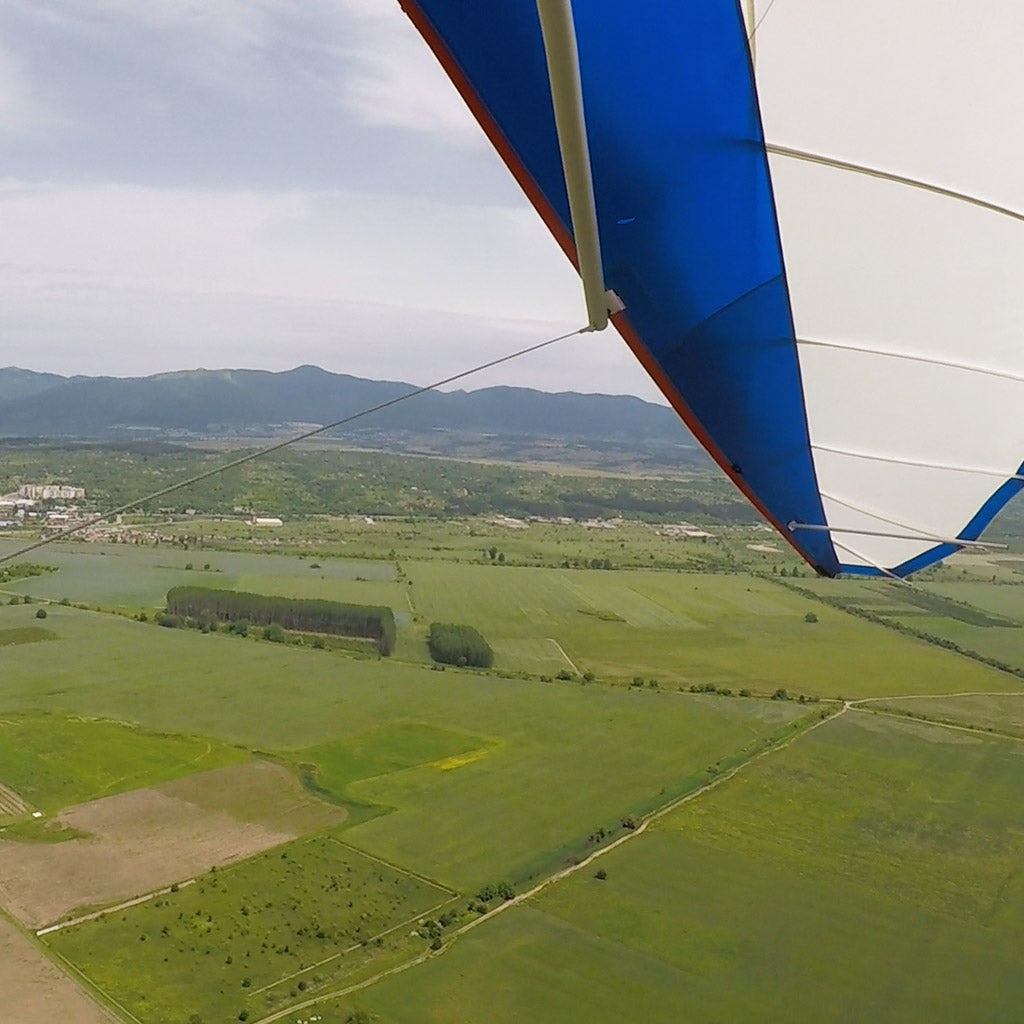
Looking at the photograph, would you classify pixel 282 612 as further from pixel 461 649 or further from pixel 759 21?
pixel 759 21

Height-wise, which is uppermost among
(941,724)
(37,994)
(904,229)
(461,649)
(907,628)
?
(904,229)

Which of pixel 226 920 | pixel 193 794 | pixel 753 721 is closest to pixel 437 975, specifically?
pixel 226 920

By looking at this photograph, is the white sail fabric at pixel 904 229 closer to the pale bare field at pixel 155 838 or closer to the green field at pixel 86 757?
the pale bare field at pixel 155 838

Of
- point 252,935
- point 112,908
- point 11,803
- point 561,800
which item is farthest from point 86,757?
point 561,800

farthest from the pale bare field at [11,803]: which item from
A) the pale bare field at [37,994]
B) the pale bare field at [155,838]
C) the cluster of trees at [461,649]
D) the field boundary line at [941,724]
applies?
the field boundary line at [941,724]

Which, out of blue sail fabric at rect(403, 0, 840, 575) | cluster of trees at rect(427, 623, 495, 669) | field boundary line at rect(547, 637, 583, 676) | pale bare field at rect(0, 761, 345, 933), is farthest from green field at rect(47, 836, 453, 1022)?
field boundary line at rect(547, 637, 583, 676)
